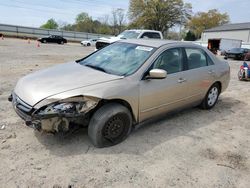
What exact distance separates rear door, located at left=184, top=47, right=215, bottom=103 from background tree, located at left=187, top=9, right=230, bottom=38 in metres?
71.4

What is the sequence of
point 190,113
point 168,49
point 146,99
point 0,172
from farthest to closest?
point 190,113
point 168,49
point 146,99
point 0,172

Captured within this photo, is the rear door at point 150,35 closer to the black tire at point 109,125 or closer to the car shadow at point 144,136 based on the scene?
the car shadow at point 144,136

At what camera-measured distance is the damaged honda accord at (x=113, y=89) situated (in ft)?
9.83

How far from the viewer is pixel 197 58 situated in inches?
188

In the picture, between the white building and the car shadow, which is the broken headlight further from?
the white building

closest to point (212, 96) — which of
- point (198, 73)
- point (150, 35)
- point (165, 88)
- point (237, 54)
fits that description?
point (198, 73)

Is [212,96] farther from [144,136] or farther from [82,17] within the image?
[82,17]

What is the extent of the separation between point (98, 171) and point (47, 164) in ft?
2.14

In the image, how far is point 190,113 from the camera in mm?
5051

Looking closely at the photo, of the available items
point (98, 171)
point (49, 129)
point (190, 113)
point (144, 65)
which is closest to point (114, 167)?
point (98, 171)

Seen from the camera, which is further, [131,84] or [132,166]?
[131,84]

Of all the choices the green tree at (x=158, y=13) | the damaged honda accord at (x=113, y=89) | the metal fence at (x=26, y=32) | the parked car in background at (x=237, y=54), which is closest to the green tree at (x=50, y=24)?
the green tree at (x=158, y=13)

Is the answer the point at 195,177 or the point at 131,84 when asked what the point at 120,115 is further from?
the point at 195,177

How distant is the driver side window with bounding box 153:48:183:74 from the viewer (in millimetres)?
3897
